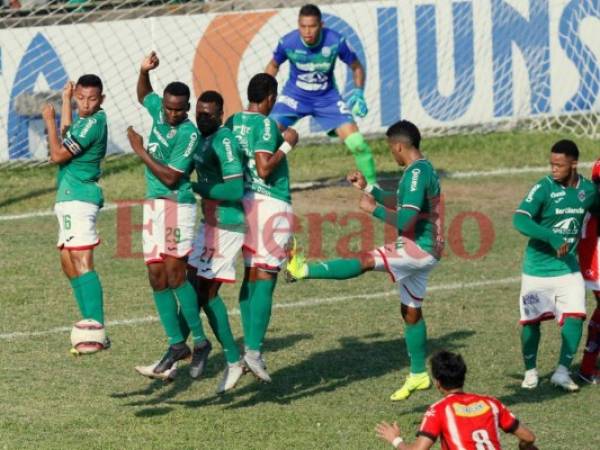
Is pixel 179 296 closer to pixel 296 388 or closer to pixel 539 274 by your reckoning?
pixel 296 388

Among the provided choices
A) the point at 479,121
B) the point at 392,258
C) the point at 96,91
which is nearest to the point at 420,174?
the point at 392,258

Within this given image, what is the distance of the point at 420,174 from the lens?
11.0m

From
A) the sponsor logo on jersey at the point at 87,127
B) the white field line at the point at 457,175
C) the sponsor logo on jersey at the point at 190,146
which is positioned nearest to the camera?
the sponsor logo on jersey at the point at 190,146

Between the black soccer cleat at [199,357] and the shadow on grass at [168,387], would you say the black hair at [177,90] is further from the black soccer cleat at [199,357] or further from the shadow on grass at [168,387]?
the shadow on grass at [168,387]

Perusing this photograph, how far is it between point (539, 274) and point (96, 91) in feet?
13.0

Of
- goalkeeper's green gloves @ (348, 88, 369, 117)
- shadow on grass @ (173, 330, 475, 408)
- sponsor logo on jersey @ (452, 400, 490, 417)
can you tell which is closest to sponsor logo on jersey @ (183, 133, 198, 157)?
shadow on grass @ (173, 330, 475, 408)

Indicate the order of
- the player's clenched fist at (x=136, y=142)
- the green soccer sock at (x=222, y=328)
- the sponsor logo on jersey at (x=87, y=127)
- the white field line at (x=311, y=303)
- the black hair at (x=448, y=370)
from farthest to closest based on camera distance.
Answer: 1. the white field line at (x=311, y=303)
2. the sponsor logo on jersey at (x=87, y=127)
3. the green soccer sock at (x=222, y=328)
4. the player's clenched fist at (x=136, y=142)
5. the black hair at (x=448, y=370)

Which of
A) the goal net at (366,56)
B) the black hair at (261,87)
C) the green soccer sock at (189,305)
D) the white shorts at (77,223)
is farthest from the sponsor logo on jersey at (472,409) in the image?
the goal net at (366,56)

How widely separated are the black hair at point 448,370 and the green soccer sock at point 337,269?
9.23 ft

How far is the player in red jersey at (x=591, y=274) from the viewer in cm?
1179

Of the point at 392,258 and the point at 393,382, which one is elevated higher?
the point at 392,258

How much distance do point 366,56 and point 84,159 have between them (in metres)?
9.70

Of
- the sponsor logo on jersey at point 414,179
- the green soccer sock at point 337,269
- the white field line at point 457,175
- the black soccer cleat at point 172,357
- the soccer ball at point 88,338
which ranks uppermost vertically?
the sponsor logo on jersey at point 414,179

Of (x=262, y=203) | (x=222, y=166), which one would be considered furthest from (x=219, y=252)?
(x=222, y=166)
